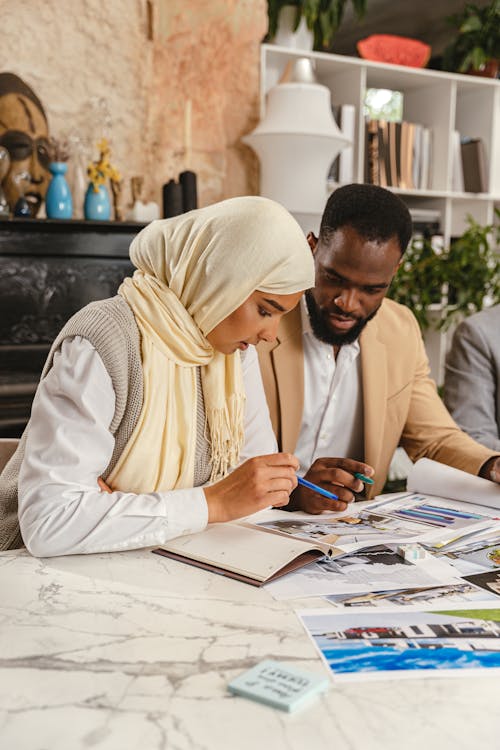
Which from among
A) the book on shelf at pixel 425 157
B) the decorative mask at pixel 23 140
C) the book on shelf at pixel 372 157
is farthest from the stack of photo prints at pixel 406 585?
the book on shelf at pixel 425 157

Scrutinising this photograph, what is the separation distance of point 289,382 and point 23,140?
2.03m

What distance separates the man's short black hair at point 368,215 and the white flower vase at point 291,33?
7.34 ft

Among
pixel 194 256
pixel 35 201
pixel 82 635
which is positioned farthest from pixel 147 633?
pixel 35 201

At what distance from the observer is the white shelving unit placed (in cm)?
419

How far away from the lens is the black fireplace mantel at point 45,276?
10.8ft

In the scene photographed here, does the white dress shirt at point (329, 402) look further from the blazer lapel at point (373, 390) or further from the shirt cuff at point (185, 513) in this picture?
the shirt cuff at point (185, 513)

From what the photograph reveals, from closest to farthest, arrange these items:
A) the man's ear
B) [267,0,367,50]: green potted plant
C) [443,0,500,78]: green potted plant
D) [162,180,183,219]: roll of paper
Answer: the man's ear → [162,180,183,219]: roll of paper → [267,0,367,50]: green potted plant → [443,0,500,78]: green potted plant

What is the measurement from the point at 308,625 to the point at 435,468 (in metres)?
0.90

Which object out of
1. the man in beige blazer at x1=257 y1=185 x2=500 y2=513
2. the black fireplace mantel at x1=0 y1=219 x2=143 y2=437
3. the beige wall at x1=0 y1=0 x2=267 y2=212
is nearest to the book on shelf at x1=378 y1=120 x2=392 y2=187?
the beige wall at x1=0 y1=0 x2=267 y2=212

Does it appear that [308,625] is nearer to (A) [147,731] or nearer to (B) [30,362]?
(A) [147,731]

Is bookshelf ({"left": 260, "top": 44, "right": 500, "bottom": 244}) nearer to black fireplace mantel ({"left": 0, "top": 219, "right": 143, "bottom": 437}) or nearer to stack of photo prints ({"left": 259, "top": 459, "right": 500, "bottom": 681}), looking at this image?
black fireplace mantel ({"left": 0, "top": 219, "right": 143, "bottom": 437})

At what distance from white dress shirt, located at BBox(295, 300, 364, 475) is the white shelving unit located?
7.51 ft

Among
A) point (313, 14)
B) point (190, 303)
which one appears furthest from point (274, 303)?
point (313, 14)

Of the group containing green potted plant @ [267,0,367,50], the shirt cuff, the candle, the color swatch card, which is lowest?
the shirt cuff
